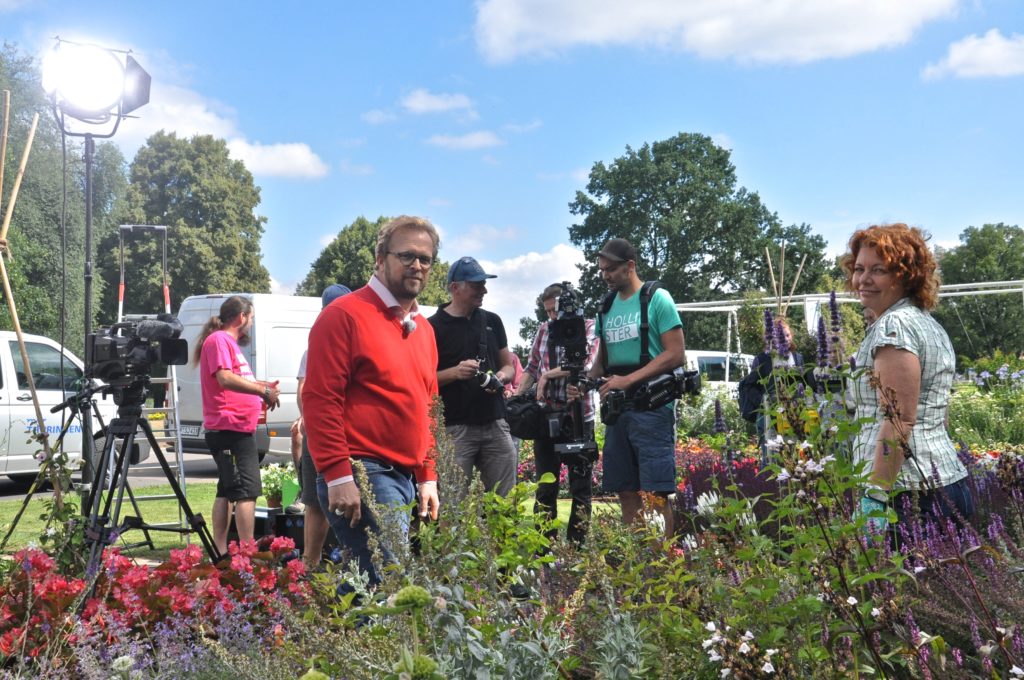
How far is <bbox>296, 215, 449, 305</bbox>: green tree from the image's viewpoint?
4931 cm

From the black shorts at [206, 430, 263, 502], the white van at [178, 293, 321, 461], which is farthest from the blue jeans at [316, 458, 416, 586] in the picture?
the white van at [178, 293, 321, 461]

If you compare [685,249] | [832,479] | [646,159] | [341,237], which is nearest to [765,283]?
[685,249]

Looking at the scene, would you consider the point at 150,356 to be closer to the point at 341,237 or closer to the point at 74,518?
the point at 74,518

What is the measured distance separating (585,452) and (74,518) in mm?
2786

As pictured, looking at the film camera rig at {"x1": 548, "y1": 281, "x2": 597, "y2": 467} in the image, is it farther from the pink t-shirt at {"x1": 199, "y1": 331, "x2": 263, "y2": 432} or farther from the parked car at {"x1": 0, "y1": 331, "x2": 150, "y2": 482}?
the parked car at {"x1": 0, "y1": 331, "x2": 150, "y2": 482}

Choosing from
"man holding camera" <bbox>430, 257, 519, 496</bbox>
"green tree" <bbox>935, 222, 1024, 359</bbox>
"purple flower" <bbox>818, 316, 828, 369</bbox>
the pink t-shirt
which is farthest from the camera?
"green tree" <bbox>935, 222, 1024, 359</bbox>

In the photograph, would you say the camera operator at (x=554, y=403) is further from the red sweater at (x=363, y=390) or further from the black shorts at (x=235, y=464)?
the black shorts at (x=235, y=464)

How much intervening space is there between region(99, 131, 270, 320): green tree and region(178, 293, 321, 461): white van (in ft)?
97.0

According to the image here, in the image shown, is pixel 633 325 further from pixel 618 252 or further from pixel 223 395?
pixel 223 395

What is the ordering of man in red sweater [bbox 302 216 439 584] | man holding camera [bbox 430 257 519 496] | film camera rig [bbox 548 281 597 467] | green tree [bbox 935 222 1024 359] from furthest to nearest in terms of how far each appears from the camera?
green tree [bbox 935 222 1024 359] → film camera rig [bbox 548 281 597 467] → man holding camera [bbox 430 257 519 496] → man in red sweater [bbox 302 216 439 584]

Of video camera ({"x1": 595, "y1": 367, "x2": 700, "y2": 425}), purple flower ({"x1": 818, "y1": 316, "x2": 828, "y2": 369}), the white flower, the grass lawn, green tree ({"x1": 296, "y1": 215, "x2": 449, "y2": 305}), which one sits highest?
green tree ({"x1": 296, "y1": 215, "x2": 449, "y2": 305})

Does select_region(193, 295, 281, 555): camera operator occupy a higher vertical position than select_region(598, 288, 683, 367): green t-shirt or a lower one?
lower

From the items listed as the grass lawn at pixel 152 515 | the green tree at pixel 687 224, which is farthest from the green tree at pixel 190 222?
the grass lawn at pixel 152 515

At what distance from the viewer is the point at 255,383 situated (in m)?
6.35
